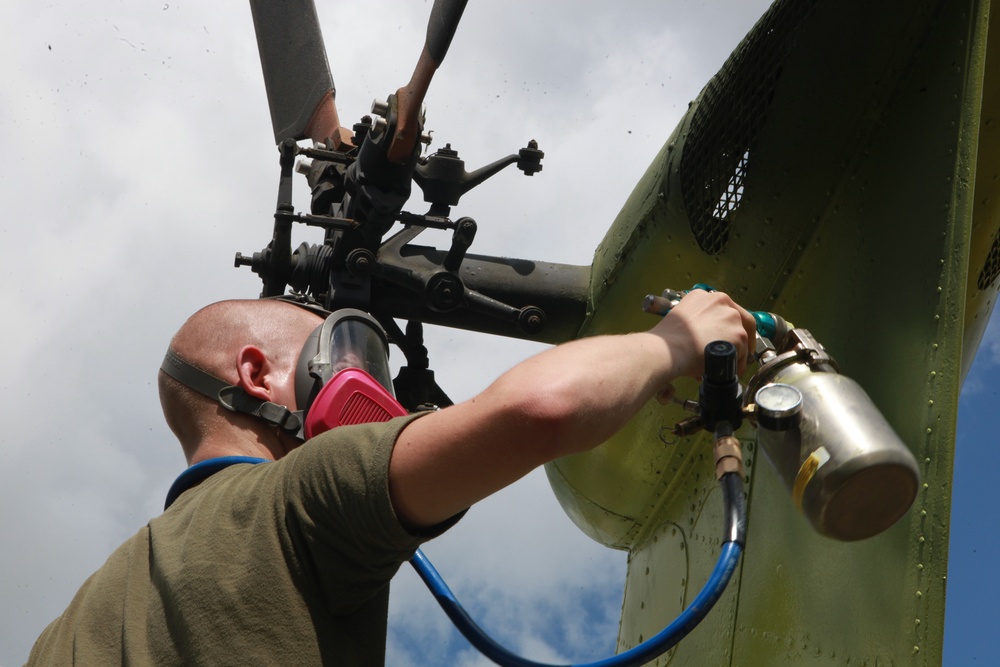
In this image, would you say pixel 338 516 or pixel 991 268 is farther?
pixel 991 268

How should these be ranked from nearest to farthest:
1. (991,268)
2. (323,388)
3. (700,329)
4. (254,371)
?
(700,329) → (323,388) → (254,371) → (991,268)

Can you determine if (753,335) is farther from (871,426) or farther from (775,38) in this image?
(775,38)

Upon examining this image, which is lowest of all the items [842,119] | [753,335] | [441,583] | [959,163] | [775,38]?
[441,583]

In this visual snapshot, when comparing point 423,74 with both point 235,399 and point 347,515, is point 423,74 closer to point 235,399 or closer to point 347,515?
point 235,399

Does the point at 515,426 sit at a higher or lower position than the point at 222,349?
lower

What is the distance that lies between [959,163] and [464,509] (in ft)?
5.86

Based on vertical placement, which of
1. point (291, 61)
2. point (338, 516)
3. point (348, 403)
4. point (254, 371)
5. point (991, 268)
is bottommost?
point (338, 516)

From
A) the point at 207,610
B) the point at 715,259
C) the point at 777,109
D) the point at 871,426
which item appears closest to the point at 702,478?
the point at 715,259

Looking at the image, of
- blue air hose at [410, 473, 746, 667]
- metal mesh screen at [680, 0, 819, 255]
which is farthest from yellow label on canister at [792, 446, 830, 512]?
metal mesh screen at [680, 0, 819, 255]

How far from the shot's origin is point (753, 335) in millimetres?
2559

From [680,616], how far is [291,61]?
3.91 meters

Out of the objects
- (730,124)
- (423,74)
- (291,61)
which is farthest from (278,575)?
(291,61)

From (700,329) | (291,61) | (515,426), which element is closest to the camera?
(515,426)

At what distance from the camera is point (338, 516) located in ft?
7.22
